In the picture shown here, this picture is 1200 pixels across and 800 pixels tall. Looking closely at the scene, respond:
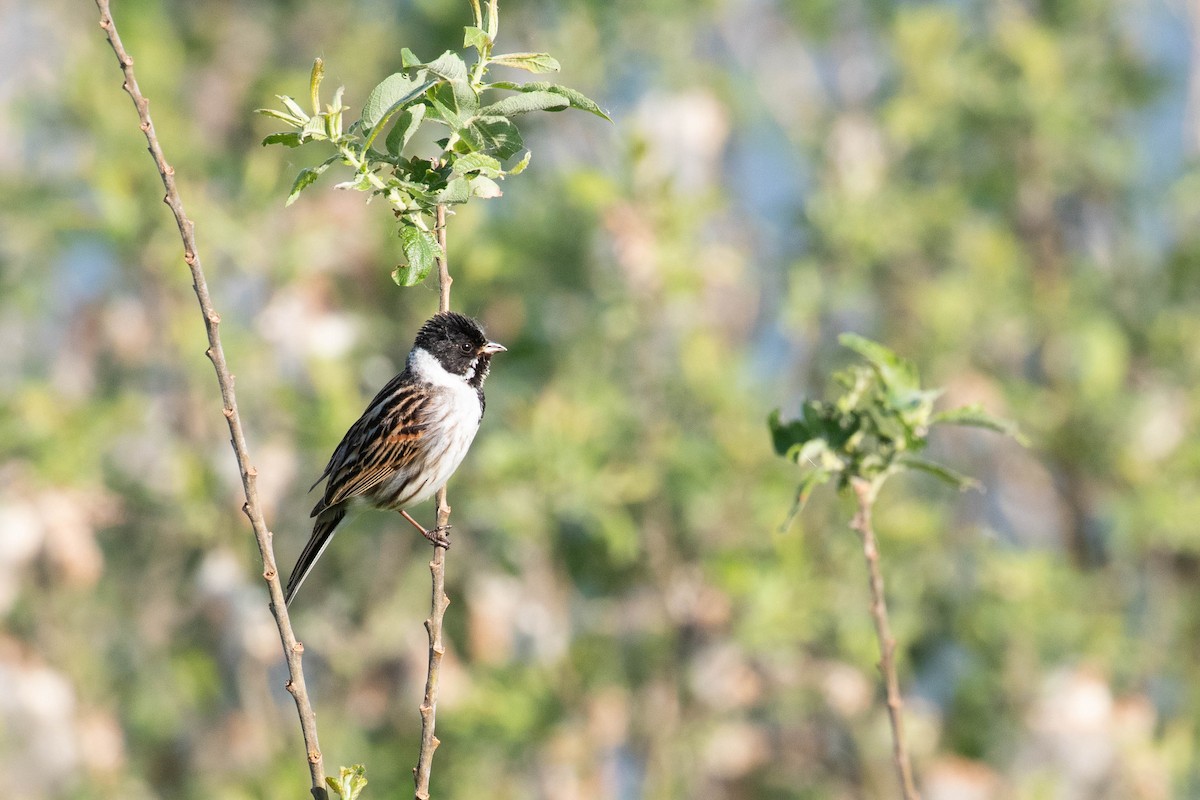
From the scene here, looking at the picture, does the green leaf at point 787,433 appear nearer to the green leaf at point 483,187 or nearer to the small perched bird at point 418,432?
the green leaf at point 483,187

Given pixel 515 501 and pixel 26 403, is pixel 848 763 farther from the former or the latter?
pixel 26 403

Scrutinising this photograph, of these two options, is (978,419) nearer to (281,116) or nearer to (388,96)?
(388,96)

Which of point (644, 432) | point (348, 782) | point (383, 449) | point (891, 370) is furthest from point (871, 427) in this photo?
point (644, 432)

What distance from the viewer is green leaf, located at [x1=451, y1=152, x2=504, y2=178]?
106 inches

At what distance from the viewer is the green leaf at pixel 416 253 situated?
2.65m

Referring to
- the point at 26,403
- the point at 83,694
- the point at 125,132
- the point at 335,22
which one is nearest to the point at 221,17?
the point at 335,22

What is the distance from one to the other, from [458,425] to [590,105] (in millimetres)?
2116

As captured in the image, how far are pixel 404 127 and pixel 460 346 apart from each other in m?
1.79

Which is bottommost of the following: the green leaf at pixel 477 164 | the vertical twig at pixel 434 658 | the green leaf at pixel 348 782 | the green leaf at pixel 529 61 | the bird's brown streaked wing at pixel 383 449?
the green leaf at pixel 348 782

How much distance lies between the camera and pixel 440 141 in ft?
9.27

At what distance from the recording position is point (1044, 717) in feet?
23.1

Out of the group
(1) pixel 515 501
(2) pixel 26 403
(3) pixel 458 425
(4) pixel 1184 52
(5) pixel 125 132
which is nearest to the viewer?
(3) pixel 458 425

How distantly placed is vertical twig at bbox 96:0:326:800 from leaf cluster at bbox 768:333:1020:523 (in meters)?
1.19

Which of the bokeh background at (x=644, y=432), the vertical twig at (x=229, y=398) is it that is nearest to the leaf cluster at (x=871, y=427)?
the vertical twig at (x=229, y=398)
